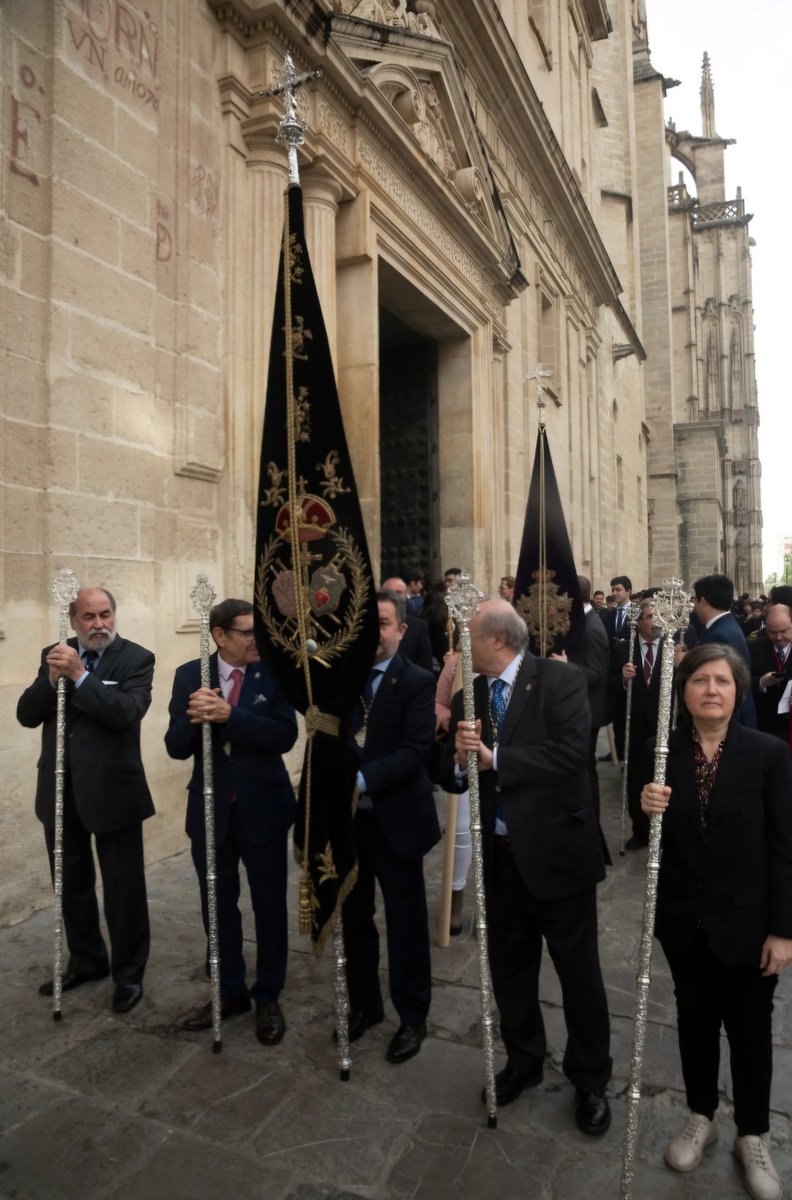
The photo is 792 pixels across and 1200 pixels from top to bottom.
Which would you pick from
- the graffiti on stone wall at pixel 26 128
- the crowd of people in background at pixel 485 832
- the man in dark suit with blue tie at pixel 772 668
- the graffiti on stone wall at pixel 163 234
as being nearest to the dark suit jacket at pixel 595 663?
the man in dark suit with blue tie at pixel 772 668

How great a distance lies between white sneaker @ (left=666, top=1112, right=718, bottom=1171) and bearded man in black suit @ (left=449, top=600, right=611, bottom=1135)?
0.24 meters

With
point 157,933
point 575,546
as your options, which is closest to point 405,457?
point 575,546

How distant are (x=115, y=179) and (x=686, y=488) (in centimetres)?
3199

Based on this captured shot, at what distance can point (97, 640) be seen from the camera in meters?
3.93

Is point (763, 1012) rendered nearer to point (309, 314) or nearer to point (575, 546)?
point (309, 314)

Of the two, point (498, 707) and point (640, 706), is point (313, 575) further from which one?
point (640, 706)

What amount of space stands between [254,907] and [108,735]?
1045 millimetres

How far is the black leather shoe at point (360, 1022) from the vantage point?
347cm

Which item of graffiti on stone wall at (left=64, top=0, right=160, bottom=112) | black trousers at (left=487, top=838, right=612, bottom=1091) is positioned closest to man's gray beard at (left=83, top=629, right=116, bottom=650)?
black trousers at (left=487, top=838, right=612, bottom=1091)

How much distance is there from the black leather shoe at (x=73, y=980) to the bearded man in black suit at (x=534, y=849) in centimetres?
201

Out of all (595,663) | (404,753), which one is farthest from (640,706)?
(404,753)

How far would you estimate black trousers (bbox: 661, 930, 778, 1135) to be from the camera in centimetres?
266

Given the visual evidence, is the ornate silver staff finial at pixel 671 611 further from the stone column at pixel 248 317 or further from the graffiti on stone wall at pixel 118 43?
the graffiti on stone wall at pixel 118 43

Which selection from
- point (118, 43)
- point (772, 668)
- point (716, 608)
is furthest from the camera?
point (772, 668)
